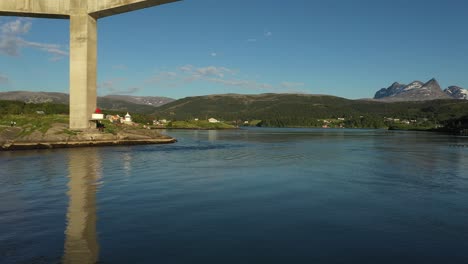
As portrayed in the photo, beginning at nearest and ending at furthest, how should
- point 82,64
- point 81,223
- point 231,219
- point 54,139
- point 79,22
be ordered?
1. point 81,223
2. point 231,219
3. point 79,22
4. point 82,64
5. point 54,139

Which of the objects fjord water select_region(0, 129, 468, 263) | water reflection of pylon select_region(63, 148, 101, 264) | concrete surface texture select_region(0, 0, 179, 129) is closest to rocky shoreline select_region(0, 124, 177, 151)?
concrete surface texture select_region(0, 0, 179, 129)

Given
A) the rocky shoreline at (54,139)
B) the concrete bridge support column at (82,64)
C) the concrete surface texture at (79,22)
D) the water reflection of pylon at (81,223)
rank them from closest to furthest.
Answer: the water reflection of pylon at (81,223)
the concrete surface texture at (79,22)
the concrete bridge support column at (82,64)
the rocky shoreline at (54,139)

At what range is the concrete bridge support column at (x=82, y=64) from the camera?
163 feet

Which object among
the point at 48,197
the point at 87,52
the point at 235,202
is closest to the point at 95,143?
the point at 87,52

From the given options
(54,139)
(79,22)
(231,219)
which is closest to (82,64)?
(79,22)

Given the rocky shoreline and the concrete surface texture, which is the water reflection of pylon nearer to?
the concrete surface texture

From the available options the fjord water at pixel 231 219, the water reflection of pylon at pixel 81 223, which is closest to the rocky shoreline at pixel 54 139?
the fjord water at pixel 231 219

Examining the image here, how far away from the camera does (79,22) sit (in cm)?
4969

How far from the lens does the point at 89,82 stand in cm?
5125

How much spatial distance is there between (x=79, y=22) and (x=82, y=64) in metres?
6.05

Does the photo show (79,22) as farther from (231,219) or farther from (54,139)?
(231,219)

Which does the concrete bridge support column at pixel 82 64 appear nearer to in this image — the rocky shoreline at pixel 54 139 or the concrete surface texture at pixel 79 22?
the concrete surface texture at pixel 79 22

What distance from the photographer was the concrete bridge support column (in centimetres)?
4972

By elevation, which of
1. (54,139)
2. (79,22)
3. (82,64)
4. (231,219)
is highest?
(79,22)
